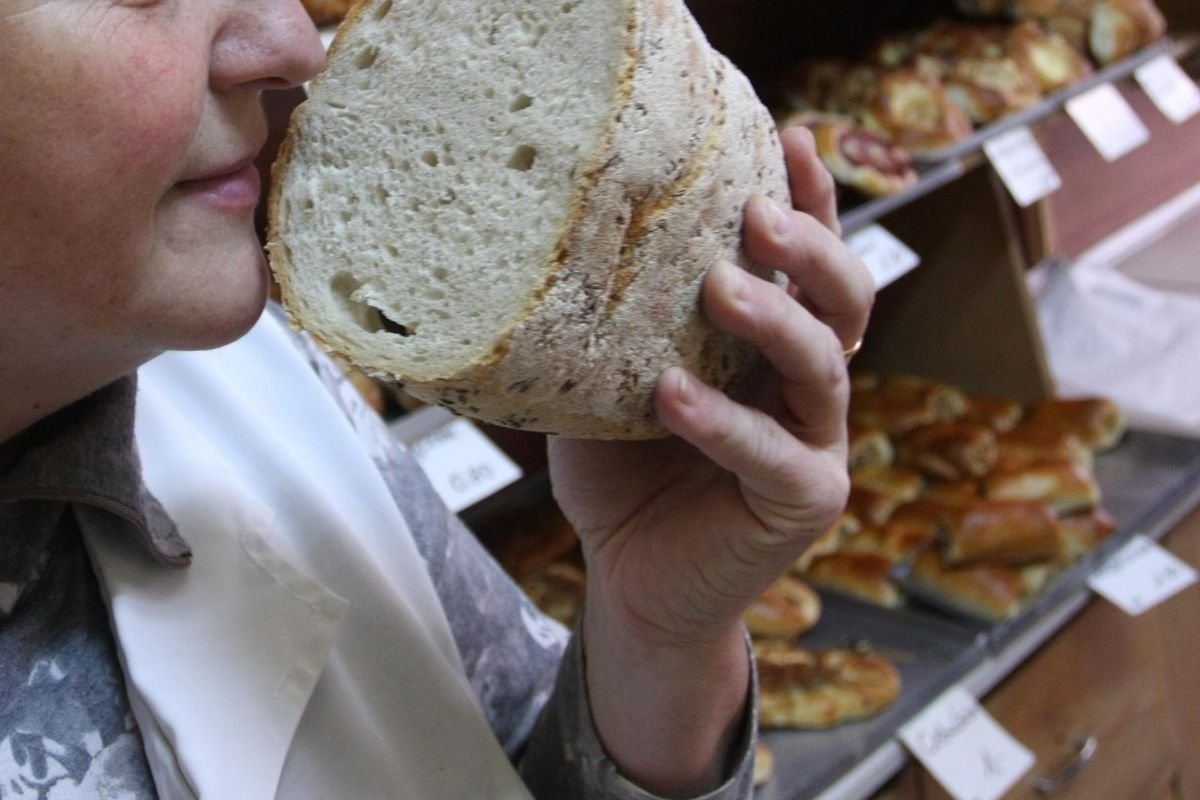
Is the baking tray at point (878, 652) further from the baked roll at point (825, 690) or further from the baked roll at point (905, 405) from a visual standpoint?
the baked roll at point (905, 405)

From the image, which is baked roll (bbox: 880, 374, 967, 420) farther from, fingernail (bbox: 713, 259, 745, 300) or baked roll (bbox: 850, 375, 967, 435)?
fingernail (bbox: 713, 259, 745, 300)

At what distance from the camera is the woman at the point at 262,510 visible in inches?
23.0

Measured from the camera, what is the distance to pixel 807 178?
84cm

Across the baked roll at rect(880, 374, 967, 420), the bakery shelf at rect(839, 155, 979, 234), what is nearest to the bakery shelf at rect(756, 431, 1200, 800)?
the baked roll at rect(880, 374, 967, 420)

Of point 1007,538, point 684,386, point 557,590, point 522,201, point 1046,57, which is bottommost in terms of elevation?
point 1007,538

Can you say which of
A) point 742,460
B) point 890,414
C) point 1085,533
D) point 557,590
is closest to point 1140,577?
point 1085,533

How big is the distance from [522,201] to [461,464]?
66cm

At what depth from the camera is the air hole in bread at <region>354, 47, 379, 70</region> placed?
2.48ft

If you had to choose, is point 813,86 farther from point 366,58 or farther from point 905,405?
point 366,58

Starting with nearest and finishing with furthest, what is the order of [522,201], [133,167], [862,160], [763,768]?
[133,167] → [522,201] → [763,768] → [862,160]

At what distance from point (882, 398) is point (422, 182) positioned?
1.71m

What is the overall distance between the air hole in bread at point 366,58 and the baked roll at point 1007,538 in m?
1.32

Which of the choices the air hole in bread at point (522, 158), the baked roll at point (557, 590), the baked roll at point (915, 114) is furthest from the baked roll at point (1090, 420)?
the air hole in bread at point (522, 158)

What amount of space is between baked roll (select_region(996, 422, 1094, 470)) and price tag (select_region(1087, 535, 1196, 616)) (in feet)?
0.65
